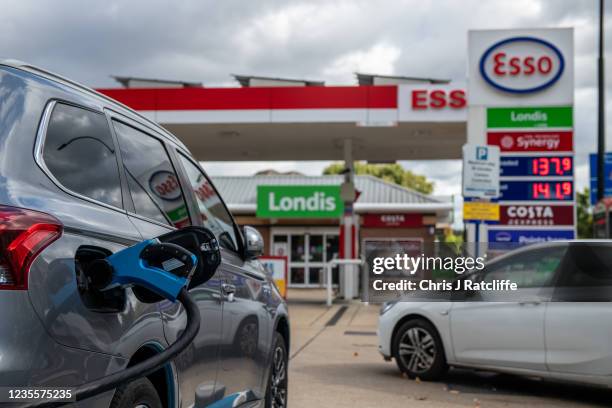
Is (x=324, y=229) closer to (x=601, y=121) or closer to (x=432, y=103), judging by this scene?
(x=432, y=103)

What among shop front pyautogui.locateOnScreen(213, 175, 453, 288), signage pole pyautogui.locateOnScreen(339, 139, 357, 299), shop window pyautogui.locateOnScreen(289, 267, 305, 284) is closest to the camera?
signage pole pyautogui.locateOnScreen(339, 139, 357, 299)

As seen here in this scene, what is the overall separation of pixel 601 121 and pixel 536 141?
2651 mm

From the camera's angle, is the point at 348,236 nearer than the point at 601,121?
No

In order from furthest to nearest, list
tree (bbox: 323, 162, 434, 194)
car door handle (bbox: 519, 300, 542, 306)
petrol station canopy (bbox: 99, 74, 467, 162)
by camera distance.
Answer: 1. tree (bbox: 323, 162, 434, 194)
2. petrol station canopy (bbox: 99, 74, 467, 162)
3. car door handle (bbox: 519, 300, 542, 306)

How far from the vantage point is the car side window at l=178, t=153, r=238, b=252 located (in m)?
4.56

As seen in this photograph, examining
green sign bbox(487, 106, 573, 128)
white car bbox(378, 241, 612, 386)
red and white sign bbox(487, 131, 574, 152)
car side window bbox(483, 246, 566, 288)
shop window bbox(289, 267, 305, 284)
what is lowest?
shop window bbox(289, 267, 305, 284)

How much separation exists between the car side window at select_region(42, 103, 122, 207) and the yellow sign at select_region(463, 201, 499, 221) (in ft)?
34.1

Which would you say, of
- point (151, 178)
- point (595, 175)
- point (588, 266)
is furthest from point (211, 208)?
point (595, 175)

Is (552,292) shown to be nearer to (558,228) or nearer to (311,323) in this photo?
(311,323)

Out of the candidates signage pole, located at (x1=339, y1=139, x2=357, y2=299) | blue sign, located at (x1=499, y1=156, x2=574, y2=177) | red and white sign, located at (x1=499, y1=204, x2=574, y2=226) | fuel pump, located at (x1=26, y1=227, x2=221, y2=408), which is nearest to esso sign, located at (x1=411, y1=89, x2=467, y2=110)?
blue sign, located at (x1=499, y1=156, x2=574, y2=177)

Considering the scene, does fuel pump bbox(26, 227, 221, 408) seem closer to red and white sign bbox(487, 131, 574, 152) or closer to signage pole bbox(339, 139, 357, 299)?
red and white sign bbox(487, 131, 574, 152)

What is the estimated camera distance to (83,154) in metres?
3.14

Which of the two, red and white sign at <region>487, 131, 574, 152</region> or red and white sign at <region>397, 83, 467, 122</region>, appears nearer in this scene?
red and white sign at <region>487, 131, 574, 152</region>

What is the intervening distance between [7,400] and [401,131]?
1848 centimetres
